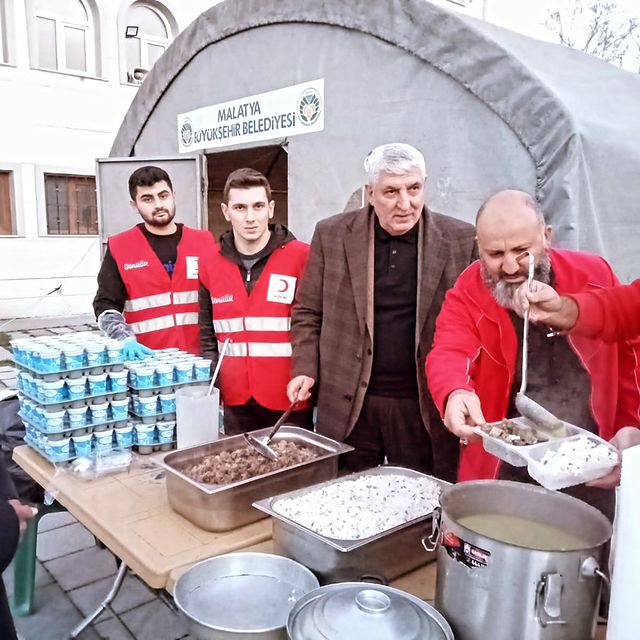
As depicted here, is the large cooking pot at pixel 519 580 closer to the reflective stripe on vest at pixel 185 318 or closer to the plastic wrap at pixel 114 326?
the plastic wrap at pixel 114 326

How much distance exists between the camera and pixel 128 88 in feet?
39.3

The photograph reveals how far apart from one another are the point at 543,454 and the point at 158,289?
2552mm

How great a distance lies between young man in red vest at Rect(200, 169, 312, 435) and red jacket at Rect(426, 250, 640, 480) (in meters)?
0.98

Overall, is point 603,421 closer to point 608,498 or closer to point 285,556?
point 608,498

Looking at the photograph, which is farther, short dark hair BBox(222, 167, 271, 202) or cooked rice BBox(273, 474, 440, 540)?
short dark hair BBox(222, 167, 271, 202)

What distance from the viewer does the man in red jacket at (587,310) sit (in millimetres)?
1798

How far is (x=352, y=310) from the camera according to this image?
2.68 meters

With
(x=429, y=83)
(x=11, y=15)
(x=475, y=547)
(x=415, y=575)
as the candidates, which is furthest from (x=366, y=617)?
(x=11, y=15)

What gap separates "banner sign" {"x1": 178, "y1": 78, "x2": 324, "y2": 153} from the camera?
4.89m

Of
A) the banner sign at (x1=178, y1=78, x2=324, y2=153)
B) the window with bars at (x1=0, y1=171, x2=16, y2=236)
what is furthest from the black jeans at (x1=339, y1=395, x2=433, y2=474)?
the window with bars at (x1=0, y1=171, x2=16, y2=236)

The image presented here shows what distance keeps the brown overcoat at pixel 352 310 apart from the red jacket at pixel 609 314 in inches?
30.6

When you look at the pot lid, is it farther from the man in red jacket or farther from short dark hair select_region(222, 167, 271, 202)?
short dark hair select_region(222, 167, 271, 202)

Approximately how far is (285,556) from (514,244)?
1.09 meters

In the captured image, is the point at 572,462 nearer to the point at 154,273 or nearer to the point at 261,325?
the point at 261,325
